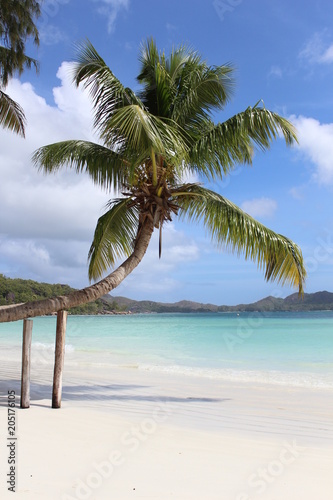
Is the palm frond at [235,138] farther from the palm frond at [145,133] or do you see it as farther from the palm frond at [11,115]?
the palm frond at [11,115]

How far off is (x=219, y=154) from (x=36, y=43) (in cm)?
448

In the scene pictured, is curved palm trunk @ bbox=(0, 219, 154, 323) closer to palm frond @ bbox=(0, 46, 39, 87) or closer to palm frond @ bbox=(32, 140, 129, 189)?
palm frond @ bbox=(32, 140, 129, 189)

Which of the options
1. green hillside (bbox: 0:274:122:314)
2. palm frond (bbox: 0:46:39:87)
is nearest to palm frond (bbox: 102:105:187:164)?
palm frond (bbox: 0:46:39:87)

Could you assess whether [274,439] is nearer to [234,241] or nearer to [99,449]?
[99,449]

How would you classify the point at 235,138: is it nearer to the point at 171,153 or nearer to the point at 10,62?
the point at 171,153

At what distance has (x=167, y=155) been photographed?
826 centimetres

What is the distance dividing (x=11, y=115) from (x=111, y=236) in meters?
3.64

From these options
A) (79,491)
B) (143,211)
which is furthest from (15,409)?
(143,211)

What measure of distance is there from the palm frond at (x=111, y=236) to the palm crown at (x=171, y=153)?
0.02 metres

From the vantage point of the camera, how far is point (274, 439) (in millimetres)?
5926

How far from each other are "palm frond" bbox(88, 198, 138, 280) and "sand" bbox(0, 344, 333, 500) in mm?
2633

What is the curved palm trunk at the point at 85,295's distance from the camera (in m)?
6.96

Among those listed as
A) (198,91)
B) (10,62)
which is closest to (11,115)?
(10,62)

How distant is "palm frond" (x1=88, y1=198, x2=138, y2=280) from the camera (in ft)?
32.2
